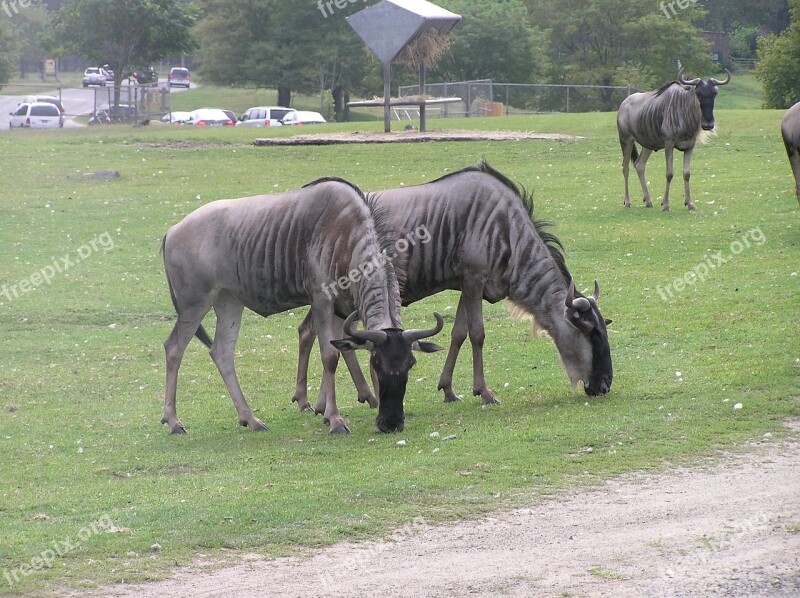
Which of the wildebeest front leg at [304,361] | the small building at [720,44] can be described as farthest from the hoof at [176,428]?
the small building at [720,44]

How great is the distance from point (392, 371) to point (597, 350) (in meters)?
2.48

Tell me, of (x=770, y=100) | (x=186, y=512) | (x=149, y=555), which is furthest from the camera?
(x=770, y=100)

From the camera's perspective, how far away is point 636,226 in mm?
21938

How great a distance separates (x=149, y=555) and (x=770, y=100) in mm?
55157

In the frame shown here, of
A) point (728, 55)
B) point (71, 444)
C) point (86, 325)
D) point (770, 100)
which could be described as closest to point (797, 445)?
point (71, 444)

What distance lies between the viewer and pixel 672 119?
2303 centimetres

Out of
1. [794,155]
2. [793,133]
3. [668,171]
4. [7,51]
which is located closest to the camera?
[793,133]

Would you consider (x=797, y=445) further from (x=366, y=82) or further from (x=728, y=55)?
(x=728, y=55)

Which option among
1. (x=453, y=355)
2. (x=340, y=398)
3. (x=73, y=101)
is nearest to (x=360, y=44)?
(x=73, y=101)

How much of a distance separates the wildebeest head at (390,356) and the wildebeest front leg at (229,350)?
1.58 metres

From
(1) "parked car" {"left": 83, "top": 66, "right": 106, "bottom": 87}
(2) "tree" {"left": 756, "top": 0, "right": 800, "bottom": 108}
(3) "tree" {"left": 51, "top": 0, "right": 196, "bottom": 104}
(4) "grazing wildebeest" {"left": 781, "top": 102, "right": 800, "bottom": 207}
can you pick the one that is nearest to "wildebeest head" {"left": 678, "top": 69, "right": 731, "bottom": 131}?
(4) "grazing wildebeest" {"left": 781, "top": 102, "right": 800, "bottom": 207}

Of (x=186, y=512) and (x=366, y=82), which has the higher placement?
(x=366, y=82)

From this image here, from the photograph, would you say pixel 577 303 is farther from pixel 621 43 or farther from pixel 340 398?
pixel 621 43

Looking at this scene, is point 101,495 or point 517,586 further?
point 101,495
